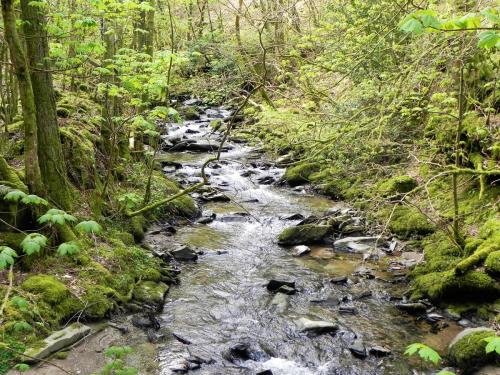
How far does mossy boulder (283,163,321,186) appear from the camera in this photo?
14.7 m

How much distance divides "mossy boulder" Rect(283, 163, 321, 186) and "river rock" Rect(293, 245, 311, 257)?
4.97m

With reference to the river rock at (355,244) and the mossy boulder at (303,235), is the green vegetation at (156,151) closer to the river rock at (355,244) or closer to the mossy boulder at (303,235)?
the mossy boulder at (303,235)

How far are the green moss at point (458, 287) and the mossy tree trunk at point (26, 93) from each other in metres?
5.88

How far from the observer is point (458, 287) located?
6883mm

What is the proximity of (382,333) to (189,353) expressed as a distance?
106 inches

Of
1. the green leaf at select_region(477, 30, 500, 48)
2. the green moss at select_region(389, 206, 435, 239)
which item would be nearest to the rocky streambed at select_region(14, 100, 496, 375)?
the green moss at select_region(389, 206, 435, 239)

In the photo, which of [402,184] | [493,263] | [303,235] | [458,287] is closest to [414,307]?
[458,287]

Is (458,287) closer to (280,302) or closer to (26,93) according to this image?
(280,302)

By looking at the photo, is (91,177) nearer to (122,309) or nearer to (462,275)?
(122,309)

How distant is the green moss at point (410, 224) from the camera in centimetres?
957

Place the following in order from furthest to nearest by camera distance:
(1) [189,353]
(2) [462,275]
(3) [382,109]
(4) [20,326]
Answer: (3) [382,109]
(2) [462,275]
(1) [189,353]
(4) [20,326]

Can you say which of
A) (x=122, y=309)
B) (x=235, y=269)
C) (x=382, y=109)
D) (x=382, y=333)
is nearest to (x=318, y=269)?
(x=235, y=269)

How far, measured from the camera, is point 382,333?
21.1 ft

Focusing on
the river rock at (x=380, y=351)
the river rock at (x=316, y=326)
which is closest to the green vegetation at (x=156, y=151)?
the river rock at (x=380, y=351)
